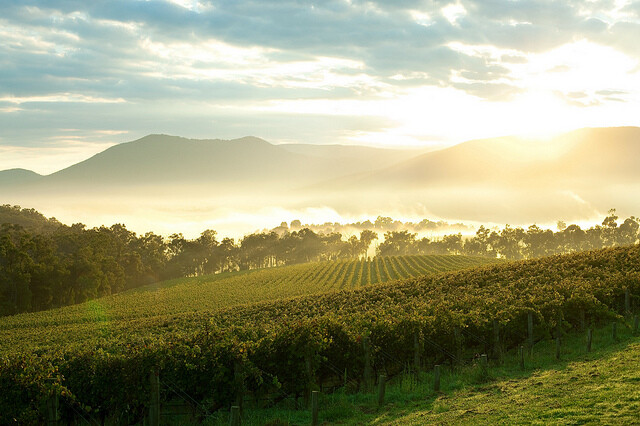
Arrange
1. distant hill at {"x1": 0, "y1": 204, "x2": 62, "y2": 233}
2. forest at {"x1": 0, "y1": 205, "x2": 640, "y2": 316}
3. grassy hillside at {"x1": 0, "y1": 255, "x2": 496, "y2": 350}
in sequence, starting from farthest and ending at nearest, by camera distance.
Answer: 1. distant hill at {"x1": 0, "y1": 204, "x2": 62, "y2": 233}
2. forest at {"x1": 0, "y1": 205, "x2": 640, "y2": 316}
3. grassy hillside at {"x1": 0, "y1": 255, "x2": 496, "y2": 350}

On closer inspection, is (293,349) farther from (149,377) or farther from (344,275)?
(344,275)

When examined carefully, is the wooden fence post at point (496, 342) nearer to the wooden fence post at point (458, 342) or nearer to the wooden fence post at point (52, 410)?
the wooden fence post at point (458, 342)

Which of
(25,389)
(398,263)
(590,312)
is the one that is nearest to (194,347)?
(25,389)

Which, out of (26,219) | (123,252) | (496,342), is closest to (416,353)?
(496,342)

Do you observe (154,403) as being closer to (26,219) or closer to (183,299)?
(183,299)

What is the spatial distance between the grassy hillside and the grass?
33.4 metres

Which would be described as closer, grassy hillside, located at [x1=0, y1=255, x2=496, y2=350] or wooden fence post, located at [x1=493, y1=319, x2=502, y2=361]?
wooden fence post, located at [x1=493, y1=319, x2=502, y2=361]

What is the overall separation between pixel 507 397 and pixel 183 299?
81.2 m

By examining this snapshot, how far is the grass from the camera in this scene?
44.5 ft

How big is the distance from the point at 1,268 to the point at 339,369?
84.6 meters

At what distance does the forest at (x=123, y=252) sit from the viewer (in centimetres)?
9038

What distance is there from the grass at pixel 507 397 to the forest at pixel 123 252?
276 ft

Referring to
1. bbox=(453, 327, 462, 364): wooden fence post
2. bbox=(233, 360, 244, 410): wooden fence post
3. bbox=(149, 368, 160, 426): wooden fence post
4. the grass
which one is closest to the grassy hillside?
bbox=(453, 327, 462, 364): wooden fence post

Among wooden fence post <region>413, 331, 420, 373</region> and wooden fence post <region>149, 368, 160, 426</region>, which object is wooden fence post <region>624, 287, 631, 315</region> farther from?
wooden fence post <region>149, 368, 160, 426</region>
